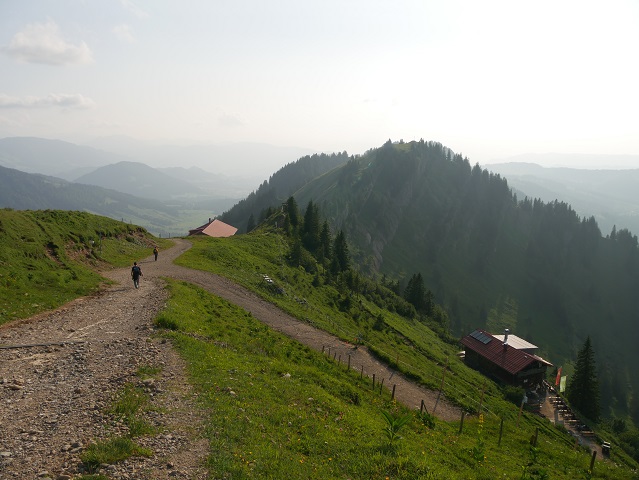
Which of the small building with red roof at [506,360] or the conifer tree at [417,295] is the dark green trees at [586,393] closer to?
the small building with red roof at [506,360]

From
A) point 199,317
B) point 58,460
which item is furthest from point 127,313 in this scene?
point 58,460

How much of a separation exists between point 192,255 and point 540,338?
187961 mm

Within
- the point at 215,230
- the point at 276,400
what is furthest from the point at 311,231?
the point at 276,400

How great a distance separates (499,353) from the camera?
67.8 meters

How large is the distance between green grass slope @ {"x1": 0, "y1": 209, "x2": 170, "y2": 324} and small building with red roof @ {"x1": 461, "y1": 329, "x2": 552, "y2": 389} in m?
63.3

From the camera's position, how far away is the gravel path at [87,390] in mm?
10766

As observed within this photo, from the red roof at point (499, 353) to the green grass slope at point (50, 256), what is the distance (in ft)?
207

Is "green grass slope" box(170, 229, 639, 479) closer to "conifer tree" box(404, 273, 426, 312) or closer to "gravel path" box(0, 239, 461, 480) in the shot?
"gravel path" box(0, 239, 461, 480)

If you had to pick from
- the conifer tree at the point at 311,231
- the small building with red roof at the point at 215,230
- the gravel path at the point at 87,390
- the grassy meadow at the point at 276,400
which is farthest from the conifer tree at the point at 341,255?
the gravel path at the point at 87,390

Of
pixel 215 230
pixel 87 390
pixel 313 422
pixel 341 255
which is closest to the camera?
pixel 87 390

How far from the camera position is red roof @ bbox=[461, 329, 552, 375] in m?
63.5

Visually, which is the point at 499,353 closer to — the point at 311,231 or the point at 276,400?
the point at 311,231

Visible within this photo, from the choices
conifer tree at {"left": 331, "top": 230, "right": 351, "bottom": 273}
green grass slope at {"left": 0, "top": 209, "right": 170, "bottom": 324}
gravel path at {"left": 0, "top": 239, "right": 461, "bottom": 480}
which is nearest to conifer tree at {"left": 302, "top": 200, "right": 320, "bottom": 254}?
conifer tree at {"left": 331, "top": 230, "right": 351, "bottom": 273}

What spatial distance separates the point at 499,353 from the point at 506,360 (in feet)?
7.28
